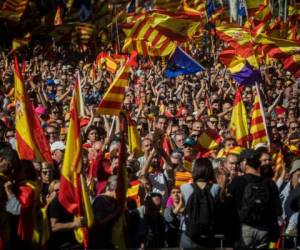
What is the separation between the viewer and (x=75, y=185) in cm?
859

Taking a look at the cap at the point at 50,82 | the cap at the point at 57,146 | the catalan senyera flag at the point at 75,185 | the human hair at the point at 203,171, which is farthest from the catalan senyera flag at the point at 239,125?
the cap at the point at 50,82

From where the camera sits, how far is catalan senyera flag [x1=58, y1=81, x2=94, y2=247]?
843 centimetres

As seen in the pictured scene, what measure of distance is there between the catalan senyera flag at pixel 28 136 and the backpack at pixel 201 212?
6.07ft

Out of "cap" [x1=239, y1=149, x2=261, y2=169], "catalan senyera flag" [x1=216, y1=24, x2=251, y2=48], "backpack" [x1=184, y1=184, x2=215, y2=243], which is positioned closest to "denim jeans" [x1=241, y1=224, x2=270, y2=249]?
"backpack" [x1=184, y1=184, x2=215, y2=243]

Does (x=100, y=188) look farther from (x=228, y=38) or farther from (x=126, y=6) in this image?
(x=126, y=6)

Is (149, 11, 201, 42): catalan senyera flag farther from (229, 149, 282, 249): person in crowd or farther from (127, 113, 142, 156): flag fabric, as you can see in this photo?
(229, 149, 282, 249): person in crowd

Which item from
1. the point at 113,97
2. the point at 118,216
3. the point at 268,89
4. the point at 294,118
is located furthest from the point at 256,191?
the point at 268,89

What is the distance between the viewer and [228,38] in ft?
58.3

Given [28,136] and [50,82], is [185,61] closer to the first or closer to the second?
[50,82]

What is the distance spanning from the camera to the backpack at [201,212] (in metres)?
8.71

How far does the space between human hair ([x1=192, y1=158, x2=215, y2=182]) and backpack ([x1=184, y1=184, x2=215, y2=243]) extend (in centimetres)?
11

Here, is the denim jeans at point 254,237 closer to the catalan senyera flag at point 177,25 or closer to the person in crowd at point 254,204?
the person in crowd at point 254,204

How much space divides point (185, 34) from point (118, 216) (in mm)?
10315

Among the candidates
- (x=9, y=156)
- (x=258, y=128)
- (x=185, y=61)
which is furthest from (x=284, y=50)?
(x=9, y=156)
